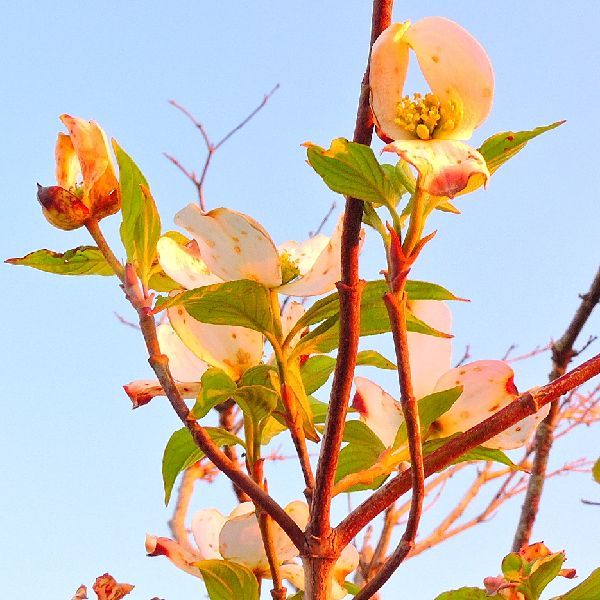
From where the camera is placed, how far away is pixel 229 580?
2.05 feet

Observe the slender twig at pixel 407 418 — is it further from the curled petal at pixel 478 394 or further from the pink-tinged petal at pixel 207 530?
the pink-tinged petal at pixel 207 530

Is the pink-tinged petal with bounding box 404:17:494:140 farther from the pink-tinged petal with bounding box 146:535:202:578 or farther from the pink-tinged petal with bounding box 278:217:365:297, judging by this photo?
the pink-tinged petal with bounding box 146:535:202:578

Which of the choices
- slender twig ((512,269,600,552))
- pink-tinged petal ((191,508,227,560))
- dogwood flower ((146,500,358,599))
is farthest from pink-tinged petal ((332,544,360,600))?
slender twig ((512,269,600,552))

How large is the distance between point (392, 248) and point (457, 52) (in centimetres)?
13

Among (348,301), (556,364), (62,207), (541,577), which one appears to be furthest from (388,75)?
(556,364)

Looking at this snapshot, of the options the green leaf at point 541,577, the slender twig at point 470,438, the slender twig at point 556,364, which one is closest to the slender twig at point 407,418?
the slender twig at point 470,438

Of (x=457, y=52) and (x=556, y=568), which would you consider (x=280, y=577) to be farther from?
(x=457, y=52)

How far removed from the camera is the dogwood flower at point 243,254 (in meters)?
0.55

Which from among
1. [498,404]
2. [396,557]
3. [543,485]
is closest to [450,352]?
[498,404]

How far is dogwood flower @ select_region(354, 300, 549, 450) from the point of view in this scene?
59 centimetres

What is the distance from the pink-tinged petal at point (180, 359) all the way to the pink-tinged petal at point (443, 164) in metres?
0.26

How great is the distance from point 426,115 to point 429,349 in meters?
0.19

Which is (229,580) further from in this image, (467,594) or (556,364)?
(556,364)

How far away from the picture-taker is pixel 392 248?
0.47m
